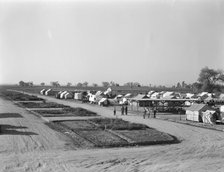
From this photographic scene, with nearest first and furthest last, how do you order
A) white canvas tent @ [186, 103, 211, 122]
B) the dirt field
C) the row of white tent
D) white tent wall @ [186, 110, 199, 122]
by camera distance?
the dirt field < white canvas tent @ [186, 103, 211, 122] < white tent wall @ [186, 110, 199, 122] < the row of white tent

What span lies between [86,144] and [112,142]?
5.94ft

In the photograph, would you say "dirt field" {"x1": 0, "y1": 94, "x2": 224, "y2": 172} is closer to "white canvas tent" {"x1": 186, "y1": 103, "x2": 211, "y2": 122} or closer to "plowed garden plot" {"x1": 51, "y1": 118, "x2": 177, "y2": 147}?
"plowed garden plot" {"x1": 51, "y1": 118, "x2": 177, "y2": 147}

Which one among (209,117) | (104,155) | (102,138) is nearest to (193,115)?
(209,117)

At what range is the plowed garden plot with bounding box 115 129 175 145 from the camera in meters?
22.0

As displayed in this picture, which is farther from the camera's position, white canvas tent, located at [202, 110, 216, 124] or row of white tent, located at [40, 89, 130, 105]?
row of white tent, located at [40, 89, 130, 105]

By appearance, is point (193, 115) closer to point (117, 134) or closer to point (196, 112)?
point (196, 112)

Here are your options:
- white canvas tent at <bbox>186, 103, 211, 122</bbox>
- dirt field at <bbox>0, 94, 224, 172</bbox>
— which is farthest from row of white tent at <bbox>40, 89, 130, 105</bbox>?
dirt field at <bbox>0, 94, 224, 172</bbox>

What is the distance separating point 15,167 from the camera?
15.6 meters

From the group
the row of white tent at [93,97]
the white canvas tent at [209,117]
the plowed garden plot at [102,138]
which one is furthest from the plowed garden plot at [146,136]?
the row of white tent at [93,97]

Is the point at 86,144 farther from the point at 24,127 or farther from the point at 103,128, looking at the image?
the point at 24,127

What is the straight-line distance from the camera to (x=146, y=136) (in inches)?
955

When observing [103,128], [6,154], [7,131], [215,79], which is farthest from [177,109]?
[215,79]

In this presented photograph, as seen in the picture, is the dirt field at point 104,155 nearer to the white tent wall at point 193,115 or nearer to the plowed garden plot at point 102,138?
the plowed garden plot at point 102,138

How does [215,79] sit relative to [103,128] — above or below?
above
